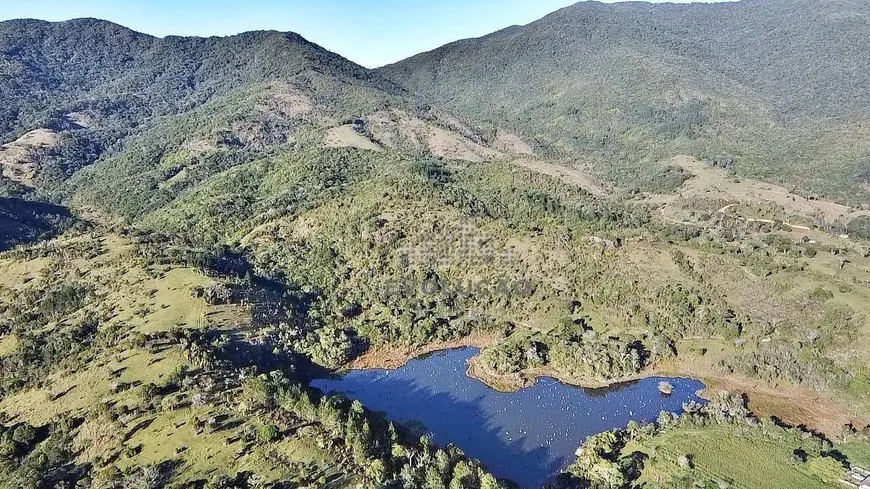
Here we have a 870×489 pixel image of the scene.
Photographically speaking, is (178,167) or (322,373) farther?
(178,167)

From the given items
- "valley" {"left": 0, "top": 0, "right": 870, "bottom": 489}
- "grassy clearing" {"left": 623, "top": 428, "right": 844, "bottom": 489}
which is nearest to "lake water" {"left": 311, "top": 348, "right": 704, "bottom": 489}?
"valley" {"left": 0, "top": 0, "right": 870, "bottom": 489}

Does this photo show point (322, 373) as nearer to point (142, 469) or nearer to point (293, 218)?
point (142, 469)

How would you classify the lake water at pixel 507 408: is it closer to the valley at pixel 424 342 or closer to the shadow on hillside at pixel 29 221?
the valley at pixel 424 342

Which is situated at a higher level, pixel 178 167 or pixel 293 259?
pixel 178 167

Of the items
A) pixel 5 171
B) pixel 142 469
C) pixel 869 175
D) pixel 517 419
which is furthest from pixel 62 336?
A: pixel 869 175

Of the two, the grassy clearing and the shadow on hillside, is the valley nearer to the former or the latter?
the grassy clearing

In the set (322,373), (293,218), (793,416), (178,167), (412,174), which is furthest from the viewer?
(178,167)

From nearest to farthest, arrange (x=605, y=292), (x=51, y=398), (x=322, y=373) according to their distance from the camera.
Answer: (x=51, y=398), (x=322, y=373), (x=605, y=292)
